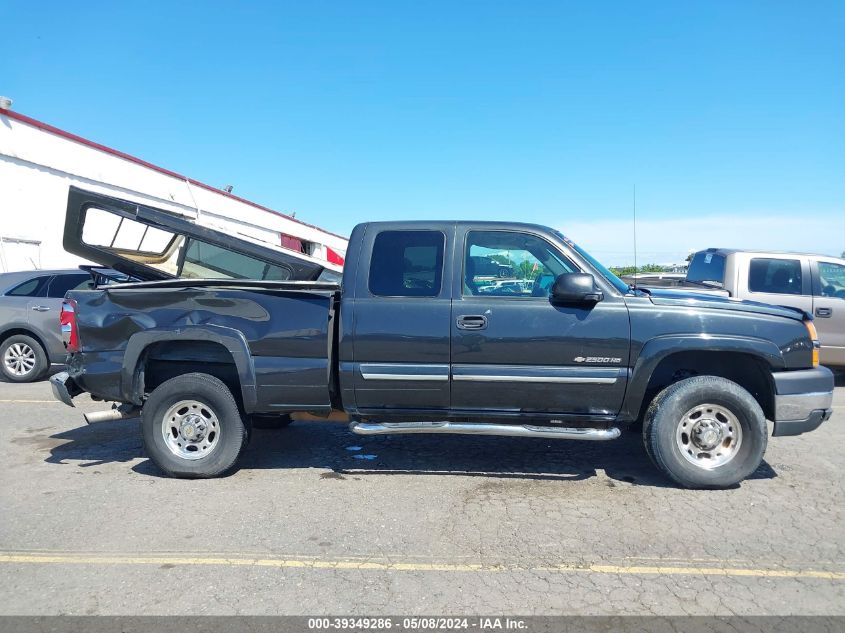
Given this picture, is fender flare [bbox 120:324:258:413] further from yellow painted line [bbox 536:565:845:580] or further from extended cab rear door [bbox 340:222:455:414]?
yellow painted line [bbox 536:565:845:580]

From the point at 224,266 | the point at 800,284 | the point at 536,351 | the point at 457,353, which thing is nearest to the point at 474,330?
the point at 457,353

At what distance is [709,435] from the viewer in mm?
4617

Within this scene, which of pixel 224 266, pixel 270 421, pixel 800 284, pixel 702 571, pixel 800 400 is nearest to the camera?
pixel 702 571

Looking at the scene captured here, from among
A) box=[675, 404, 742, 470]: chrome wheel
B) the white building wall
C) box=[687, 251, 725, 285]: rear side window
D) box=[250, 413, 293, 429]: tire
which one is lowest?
box=[250, 413, 293, 429]: tire

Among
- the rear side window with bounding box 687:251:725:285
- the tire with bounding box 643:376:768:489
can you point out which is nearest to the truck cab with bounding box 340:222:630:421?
the tire with bounding box 643:376:768:489

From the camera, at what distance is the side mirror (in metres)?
4.45

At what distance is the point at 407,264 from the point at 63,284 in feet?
23.4

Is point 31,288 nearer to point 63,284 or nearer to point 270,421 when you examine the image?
point 63,284

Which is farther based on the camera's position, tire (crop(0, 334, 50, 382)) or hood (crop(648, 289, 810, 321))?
tire (crop(0, 334, 50, 382))

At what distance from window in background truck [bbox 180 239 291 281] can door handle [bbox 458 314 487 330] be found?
66.6 inches

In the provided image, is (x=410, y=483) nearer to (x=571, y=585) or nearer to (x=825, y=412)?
(x=571, y=585)

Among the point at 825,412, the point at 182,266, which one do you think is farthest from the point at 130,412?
the point at 825,412

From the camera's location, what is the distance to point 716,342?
4.54 meters

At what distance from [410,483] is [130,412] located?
94.9 inches
